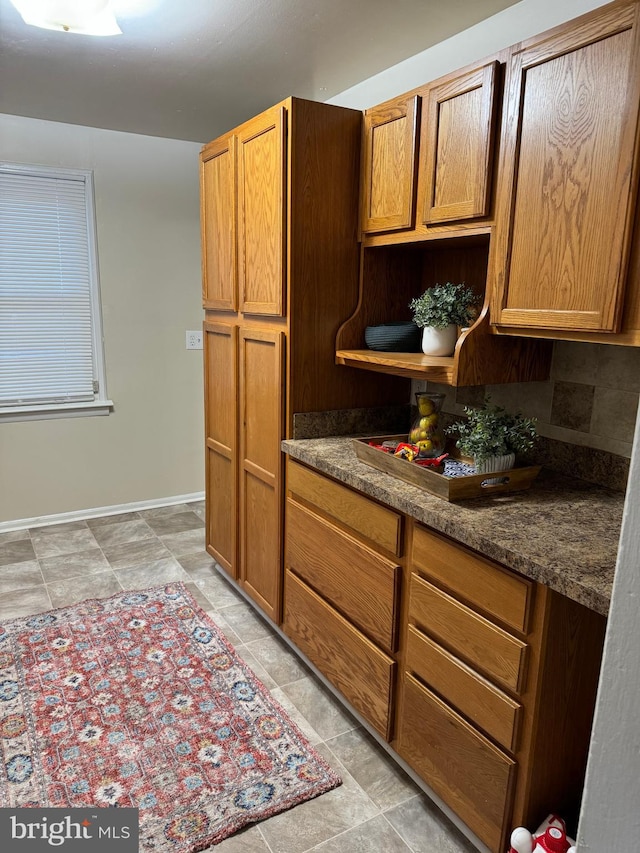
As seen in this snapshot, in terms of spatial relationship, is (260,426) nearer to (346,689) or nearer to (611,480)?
(346,689)

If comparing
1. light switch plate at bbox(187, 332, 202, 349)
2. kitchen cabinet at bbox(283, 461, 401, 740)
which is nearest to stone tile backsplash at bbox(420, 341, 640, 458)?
kitchen cabinet at bbox(283, 461, 401, 740)

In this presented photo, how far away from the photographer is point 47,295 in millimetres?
3639

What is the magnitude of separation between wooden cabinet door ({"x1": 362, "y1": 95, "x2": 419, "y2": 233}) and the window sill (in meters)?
2.32

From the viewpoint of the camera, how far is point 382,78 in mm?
2672

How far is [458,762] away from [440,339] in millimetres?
1251

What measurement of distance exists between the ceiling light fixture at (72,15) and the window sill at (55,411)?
213 centimetres

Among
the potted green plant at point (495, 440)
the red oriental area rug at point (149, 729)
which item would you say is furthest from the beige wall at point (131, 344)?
the potted green plant at point (495, 440)

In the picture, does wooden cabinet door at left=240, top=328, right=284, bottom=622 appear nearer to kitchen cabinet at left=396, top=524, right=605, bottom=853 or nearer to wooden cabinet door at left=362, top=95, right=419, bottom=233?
A: wooden cabinet door at left=362, top=95, right=419, bottom=233

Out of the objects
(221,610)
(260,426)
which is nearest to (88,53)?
(260,426)

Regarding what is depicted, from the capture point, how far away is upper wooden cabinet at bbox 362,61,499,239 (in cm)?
175

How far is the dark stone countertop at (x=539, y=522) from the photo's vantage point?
1.30 m

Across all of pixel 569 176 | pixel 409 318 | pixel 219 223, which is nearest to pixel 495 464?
pixel 569 176

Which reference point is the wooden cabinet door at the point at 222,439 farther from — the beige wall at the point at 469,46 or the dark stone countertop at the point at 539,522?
the beige wall at the point at 469,46

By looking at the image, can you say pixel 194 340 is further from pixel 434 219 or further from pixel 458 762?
pixel 458 762
